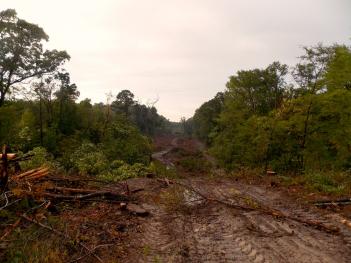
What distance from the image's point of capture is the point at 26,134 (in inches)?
917

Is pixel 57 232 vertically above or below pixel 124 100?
below

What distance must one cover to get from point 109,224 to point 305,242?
4.29 metres

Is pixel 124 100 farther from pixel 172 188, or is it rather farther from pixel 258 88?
pixel 172 188

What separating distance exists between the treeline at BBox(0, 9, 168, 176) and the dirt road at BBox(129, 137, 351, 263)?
26.4 feet

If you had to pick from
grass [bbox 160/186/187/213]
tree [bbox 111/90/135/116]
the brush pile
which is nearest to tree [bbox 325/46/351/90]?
grass [bbox 160/186/187/213]

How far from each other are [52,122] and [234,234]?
27.3 meters

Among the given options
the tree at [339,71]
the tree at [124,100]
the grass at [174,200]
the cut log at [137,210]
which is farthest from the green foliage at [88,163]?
the tree at [124,100]

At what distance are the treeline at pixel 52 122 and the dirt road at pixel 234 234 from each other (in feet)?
26.4

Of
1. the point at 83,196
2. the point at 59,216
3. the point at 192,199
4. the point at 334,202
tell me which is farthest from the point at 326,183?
the point at 59,216

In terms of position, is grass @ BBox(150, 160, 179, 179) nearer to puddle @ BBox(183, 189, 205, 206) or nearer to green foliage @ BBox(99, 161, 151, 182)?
green foliage @ BBox(99, 161, 151, 182)

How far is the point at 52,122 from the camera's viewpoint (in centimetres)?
3133

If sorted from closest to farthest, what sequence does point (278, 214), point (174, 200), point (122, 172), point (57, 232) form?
point (57, 232)
point (278, 214)
point (174, 200)
point (122, 172)

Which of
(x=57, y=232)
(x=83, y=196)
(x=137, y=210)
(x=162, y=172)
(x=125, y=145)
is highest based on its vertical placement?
(x=125, y=145)

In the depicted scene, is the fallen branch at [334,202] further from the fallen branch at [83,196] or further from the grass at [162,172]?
the grass at [162,172]
